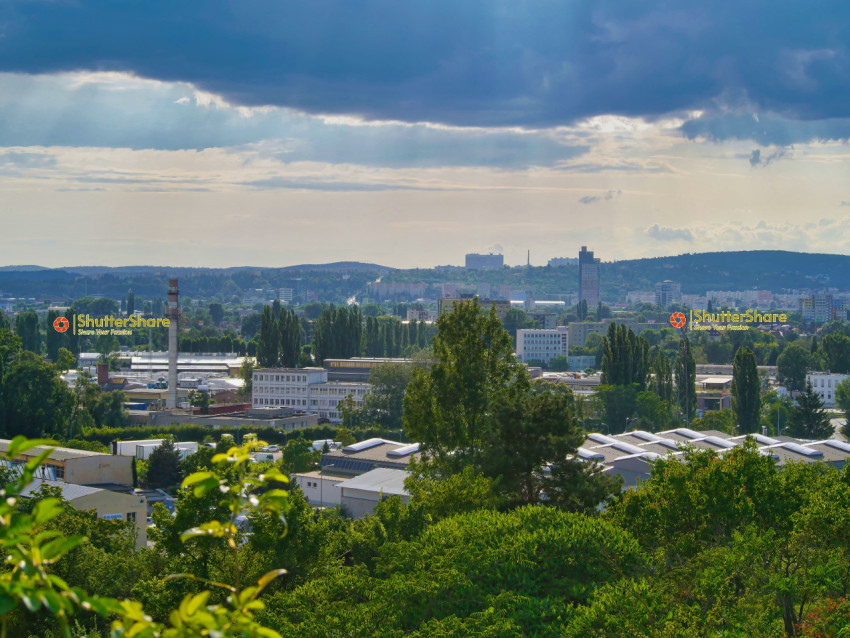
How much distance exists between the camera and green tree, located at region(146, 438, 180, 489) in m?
38.4

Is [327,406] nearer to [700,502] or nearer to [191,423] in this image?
[191,423]

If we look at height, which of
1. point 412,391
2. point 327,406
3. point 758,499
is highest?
point 412,391

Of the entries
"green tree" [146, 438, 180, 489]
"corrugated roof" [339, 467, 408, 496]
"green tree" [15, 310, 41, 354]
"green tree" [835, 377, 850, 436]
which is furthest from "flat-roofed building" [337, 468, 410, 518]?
"green tree" [15, 310, 41, 354]

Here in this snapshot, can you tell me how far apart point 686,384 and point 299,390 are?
91.5ft

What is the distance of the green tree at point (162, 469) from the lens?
38375 millimetres

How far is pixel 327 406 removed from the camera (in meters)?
65.2

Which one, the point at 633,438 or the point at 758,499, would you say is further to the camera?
the point at 633,438

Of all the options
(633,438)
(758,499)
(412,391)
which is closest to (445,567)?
(758,499)

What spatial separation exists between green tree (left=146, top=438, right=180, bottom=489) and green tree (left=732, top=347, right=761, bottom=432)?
2870cm

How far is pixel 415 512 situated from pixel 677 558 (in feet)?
16.4

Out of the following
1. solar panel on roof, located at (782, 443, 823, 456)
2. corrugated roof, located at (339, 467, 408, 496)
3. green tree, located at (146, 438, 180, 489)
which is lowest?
green tree, located at (146, 438, 180, 489)

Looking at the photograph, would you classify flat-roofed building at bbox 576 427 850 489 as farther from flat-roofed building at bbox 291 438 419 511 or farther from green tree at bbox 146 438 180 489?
green tree at bbox 146 438 180 489

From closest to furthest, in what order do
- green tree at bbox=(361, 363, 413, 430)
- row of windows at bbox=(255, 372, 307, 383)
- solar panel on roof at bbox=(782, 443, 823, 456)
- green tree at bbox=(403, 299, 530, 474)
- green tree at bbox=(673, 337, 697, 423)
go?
green tree at bbox=(403, 299, 530, 474)
solar panel on roof at bbox=(782, 443, 823, 456)
green tree at bbox=(673, 337, 697, 423)
green tree at bbox=(361, 363, 413, 430)
row of windows at bbox=(255, 372, 307, 383)

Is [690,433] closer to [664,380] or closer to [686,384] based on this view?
[686,384]
